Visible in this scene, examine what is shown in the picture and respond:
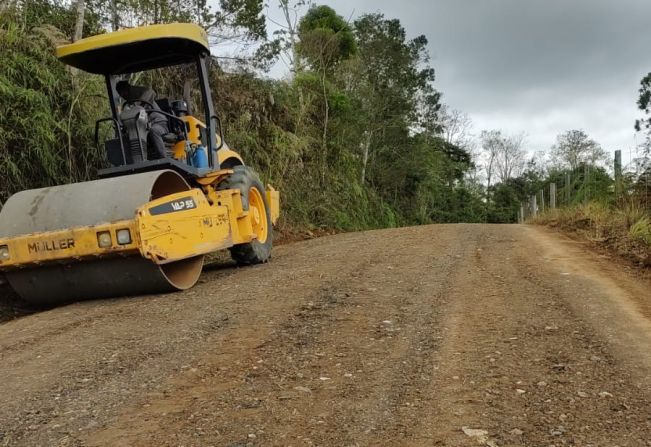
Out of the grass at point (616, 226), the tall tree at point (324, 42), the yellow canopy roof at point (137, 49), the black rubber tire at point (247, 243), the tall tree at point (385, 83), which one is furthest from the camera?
the tall tree at point (385, 83)

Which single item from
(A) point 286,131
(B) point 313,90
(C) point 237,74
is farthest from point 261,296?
(B) point 313,90

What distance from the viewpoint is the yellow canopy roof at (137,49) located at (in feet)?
19.9

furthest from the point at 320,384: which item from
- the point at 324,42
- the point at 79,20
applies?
the point at 324,42

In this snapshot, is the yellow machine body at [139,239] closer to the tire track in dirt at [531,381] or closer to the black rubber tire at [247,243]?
the black rubber tire at [247,243]

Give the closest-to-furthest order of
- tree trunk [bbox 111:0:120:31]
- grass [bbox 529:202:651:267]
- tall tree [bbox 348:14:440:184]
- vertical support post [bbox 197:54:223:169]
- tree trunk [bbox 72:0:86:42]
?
vertical support post [bbox 197:54:223:169], grass [bbox 529:202:651:267], tree trunk [bbox 72:0:86:42], tree trunk [bbox 111:0:120:31], tall tree [bbox 348:14:440:184]

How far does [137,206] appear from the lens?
17.0 ft

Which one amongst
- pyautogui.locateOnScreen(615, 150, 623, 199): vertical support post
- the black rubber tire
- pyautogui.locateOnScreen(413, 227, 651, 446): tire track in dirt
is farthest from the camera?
pyautogui.locateOnScreen(615, 150, 623, 199): vertical support post

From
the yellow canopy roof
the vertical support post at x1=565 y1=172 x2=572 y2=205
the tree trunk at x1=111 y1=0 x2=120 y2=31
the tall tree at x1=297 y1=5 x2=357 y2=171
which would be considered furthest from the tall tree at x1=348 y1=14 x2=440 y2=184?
the yellow canopy roof

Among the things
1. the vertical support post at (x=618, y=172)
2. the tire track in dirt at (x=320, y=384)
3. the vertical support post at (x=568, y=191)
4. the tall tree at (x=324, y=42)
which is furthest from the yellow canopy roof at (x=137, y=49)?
the tall tree at (x=324, y=42)

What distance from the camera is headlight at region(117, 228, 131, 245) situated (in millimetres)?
5016

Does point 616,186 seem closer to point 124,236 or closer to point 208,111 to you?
point 208,111

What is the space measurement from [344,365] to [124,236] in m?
2.44

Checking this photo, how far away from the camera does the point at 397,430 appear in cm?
263

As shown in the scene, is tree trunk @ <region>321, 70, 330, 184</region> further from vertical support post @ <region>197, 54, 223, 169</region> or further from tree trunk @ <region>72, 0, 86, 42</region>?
vertical support post @ <region>197, 54, 223, 169</region>
